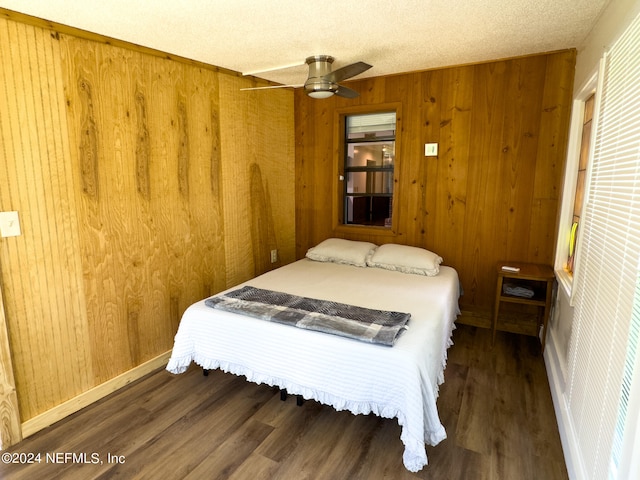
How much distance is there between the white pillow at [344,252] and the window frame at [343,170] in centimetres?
26

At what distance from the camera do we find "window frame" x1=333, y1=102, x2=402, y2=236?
353cm

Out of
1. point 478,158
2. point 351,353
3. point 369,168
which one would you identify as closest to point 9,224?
point 351,353

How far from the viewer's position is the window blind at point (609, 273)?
1.21m

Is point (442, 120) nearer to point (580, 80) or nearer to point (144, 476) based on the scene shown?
point (580, 80)

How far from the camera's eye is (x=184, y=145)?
2.83 metres

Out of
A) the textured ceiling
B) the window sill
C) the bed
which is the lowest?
the bed

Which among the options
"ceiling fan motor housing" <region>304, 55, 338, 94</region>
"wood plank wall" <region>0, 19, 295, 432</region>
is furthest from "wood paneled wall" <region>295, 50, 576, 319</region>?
"wood plank wall" <region>0, 19, 295, 432</region>

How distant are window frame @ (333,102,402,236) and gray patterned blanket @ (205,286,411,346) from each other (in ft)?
5.15

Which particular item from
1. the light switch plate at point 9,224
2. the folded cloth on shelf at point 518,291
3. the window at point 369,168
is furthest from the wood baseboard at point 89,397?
the folded cloth on shelf at point 518,291

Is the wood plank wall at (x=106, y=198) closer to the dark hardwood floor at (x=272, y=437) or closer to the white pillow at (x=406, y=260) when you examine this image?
the dark hardwood floor at (x=272, y=437)

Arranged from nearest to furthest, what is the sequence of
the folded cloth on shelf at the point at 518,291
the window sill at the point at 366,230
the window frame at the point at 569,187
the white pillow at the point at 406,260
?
the window frame at the point at 569,187 < the folded cloth on shelf at the point at 518,291 < the white pillow at the point at 406,260 < the window sill at the point at 366,230

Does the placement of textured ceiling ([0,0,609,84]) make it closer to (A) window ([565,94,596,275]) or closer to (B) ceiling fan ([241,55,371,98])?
→ (B) ceiling fan ([241,55,371,98])

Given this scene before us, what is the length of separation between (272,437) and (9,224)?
181cm

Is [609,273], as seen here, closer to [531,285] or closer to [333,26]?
[531,285]
